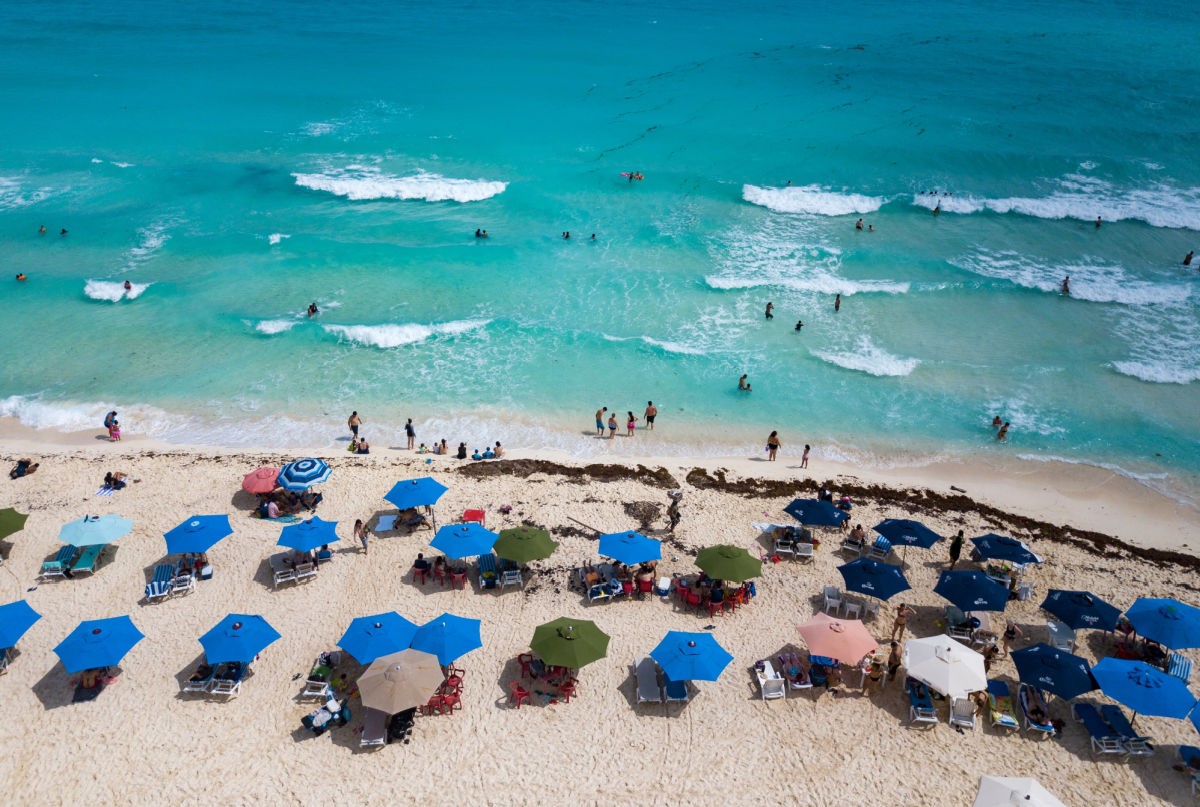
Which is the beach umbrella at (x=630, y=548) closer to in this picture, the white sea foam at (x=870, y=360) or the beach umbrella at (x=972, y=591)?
the beach umbrella at (x=972, y=591)

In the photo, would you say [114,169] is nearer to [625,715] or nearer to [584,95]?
[584,95]

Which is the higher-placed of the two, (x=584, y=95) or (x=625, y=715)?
(x=584, y=95)

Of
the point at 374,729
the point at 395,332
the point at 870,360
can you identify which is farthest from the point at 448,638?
the point at 870,360

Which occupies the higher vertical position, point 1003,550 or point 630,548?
point 1003,550

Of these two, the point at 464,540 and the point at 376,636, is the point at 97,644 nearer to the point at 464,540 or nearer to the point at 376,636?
the point at 376,636

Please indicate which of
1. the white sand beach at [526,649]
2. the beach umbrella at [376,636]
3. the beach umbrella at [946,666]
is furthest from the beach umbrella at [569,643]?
the beach umbrella at [946,666]

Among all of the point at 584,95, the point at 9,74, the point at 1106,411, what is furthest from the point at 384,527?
the point at 9,74
